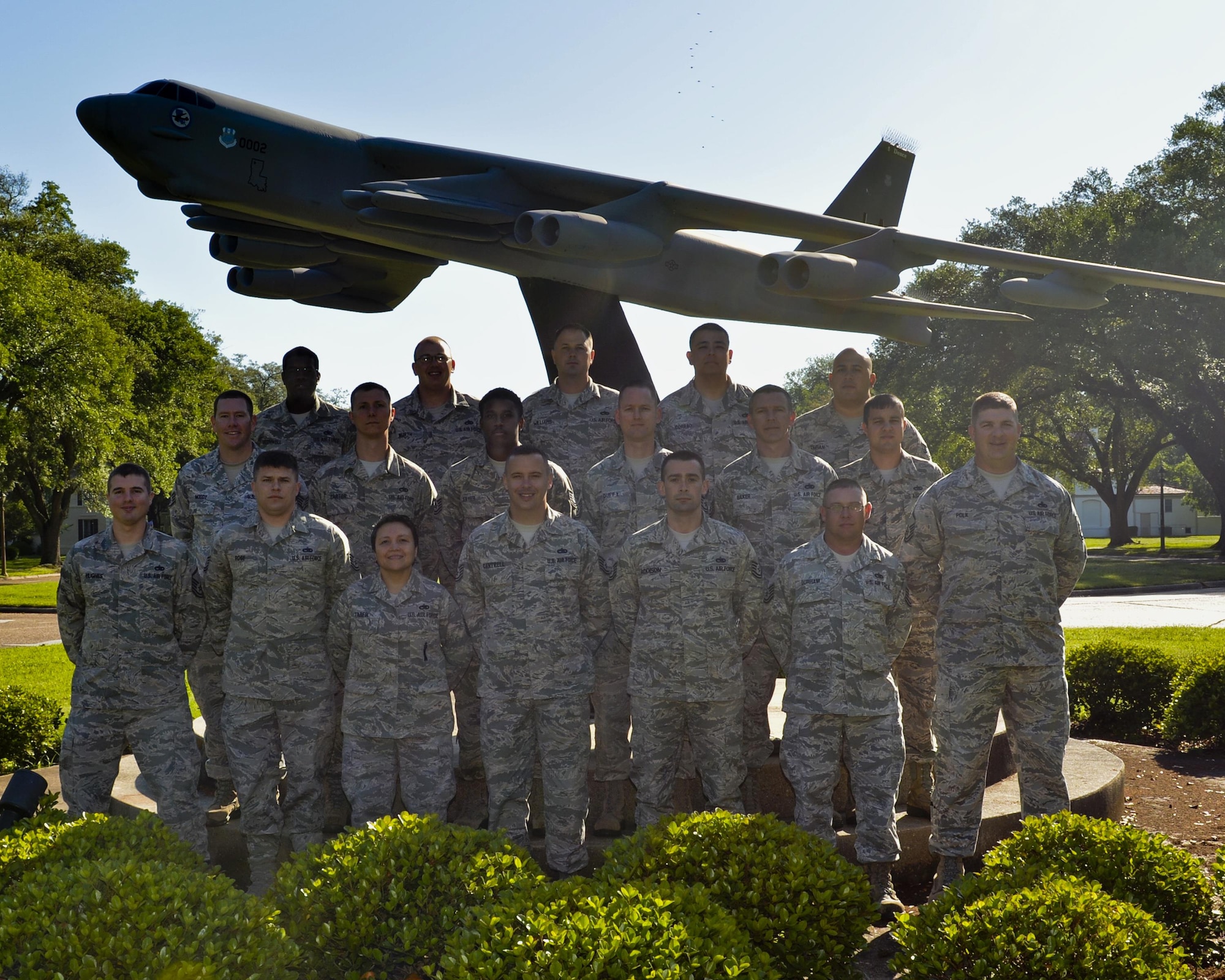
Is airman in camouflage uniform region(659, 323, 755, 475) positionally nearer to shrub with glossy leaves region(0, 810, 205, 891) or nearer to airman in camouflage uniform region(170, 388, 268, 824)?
airman in camouflage uniform region(170, 388, 268, 824)

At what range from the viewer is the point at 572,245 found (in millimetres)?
7324

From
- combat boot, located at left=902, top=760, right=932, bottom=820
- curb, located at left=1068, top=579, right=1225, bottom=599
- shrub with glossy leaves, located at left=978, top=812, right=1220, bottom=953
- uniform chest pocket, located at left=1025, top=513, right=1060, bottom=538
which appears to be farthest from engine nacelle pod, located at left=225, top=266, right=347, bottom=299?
curb, located at left=1068, top=579, right=1225, bottom=599

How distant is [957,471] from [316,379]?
3.89m

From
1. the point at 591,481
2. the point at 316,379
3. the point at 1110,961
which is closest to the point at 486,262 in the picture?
the point at 316,379

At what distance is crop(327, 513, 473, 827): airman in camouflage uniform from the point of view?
4574mm

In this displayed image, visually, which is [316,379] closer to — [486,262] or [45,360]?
[486,262]

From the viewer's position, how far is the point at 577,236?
7.32 m

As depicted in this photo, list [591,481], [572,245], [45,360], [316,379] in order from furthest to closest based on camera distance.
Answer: [45,360]
[572,245]
[316,379]
[591,481]

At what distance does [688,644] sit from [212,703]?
286cm

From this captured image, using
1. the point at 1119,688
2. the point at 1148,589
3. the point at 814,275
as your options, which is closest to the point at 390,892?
the point at 814,275

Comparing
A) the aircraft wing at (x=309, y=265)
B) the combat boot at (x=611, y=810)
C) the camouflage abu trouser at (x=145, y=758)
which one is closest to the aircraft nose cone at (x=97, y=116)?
the aircraft wing at (x=309, y=265)

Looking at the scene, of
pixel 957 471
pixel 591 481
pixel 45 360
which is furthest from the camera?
pixel 45 360

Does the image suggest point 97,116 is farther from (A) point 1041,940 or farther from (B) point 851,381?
(A) point 1041,940

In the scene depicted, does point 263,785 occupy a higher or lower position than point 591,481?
lower
